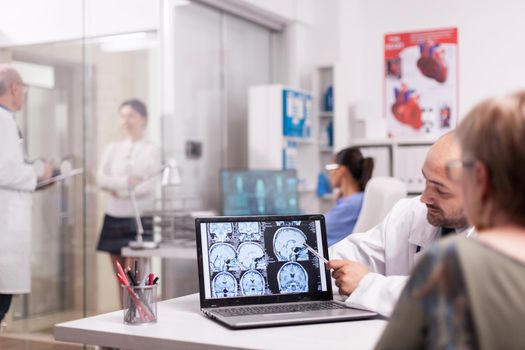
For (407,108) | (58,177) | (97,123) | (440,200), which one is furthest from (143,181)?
(440,200)

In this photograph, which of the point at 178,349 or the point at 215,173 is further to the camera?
the point at 215,173

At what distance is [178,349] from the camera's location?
5.02ft

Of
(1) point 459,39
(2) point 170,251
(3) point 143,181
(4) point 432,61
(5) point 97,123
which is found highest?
(1) point 459,39

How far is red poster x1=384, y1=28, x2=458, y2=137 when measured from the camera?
19.7 ft

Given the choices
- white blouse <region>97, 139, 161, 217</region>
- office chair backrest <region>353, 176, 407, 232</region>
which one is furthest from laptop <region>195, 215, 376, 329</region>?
white blouse <region>97, 139, 161, 217</region>

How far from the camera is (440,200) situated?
2.02 m

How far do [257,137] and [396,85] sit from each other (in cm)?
141

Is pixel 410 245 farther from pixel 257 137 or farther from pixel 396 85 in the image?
pixel 396 85

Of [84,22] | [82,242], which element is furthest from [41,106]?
[82,242]

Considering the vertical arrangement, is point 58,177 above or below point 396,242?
above

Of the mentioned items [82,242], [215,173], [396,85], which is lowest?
[82,242]

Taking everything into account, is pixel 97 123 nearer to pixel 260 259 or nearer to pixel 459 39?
pixel 260 259

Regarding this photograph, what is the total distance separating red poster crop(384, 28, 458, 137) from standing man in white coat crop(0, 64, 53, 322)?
3410 millimetres

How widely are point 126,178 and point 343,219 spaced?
1.36 metres
